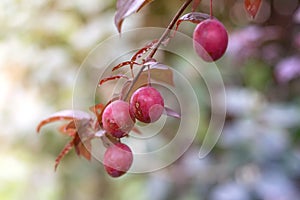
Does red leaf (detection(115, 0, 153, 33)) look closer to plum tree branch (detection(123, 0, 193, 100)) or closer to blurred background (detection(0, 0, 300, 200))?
plum tree branch (detection(123, 0, 193, 100))

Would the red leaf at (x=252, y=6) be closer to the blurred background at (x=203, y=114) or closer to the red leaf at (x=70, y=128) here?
the red leaf at (x=70, y=128)

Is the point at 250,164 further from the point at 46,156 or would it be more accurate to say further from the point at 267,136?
the point at 46,156

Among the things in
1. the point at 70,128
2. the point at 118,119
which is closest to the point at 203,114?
the point at 70,128

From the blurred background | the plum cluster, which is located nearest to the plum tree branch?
the plum cluster

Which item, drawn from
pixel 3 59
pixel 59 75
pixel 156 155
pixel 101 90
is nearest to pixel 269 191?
pixel 156 155

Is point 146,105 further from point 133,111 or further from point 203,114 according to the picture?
point 203,114

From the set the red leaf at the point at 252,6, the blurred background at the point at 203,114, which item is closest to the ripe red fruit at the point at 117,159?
the red leaf at the point at 252,6
